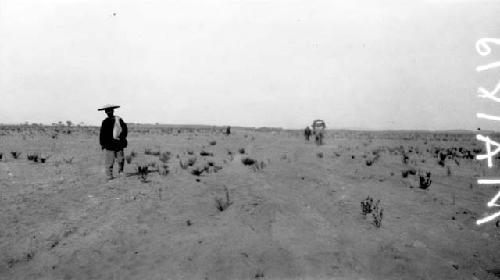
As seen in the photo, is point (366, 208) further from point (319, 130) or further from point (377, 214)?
point (319, 130)

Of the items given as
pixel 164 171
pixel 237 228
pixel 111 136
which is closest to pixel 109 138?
pixel 111 136

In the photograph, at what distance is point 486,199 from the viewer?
40.0 feet

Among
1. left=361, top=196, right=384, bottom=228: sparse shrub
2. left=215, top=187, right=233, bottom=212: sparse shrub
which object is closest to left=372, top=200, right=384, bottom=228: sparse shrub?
left=361, top=196, right=384, bottom=228: sparse shrub

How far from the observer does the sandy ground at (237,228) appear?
7.81 meters

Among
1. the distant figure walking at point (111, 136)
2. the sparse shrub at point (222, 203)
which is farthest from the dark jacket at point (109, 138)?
the sparse shrub at point (222, 203)

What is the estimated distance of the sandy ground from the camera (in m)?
7.81

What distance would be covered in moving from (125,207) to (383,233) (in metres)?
5.98

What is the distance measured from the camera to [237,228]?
361 inches

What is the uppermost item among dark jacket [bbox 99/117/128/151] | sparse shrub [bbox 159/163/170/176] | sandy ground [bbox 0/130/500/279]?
dark jacket [bbox 99/117/128/151]

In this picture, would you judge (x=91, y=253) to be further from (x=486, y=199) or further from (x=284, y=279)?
(x=486, y=199)

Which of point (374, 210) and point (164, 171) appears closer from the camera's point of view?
point (374, 210)

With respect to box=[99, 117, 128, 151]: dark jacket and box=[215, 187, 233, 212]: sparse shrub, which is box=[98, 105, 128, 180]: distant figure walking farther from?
box=[215, 187, 233, 212]: sparse shrub

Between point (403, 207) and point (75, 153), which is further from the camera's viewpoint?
point (75, 153)

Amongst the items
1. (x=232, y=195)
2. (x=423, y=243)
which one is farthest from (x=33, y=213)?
(x=423, y=243)
